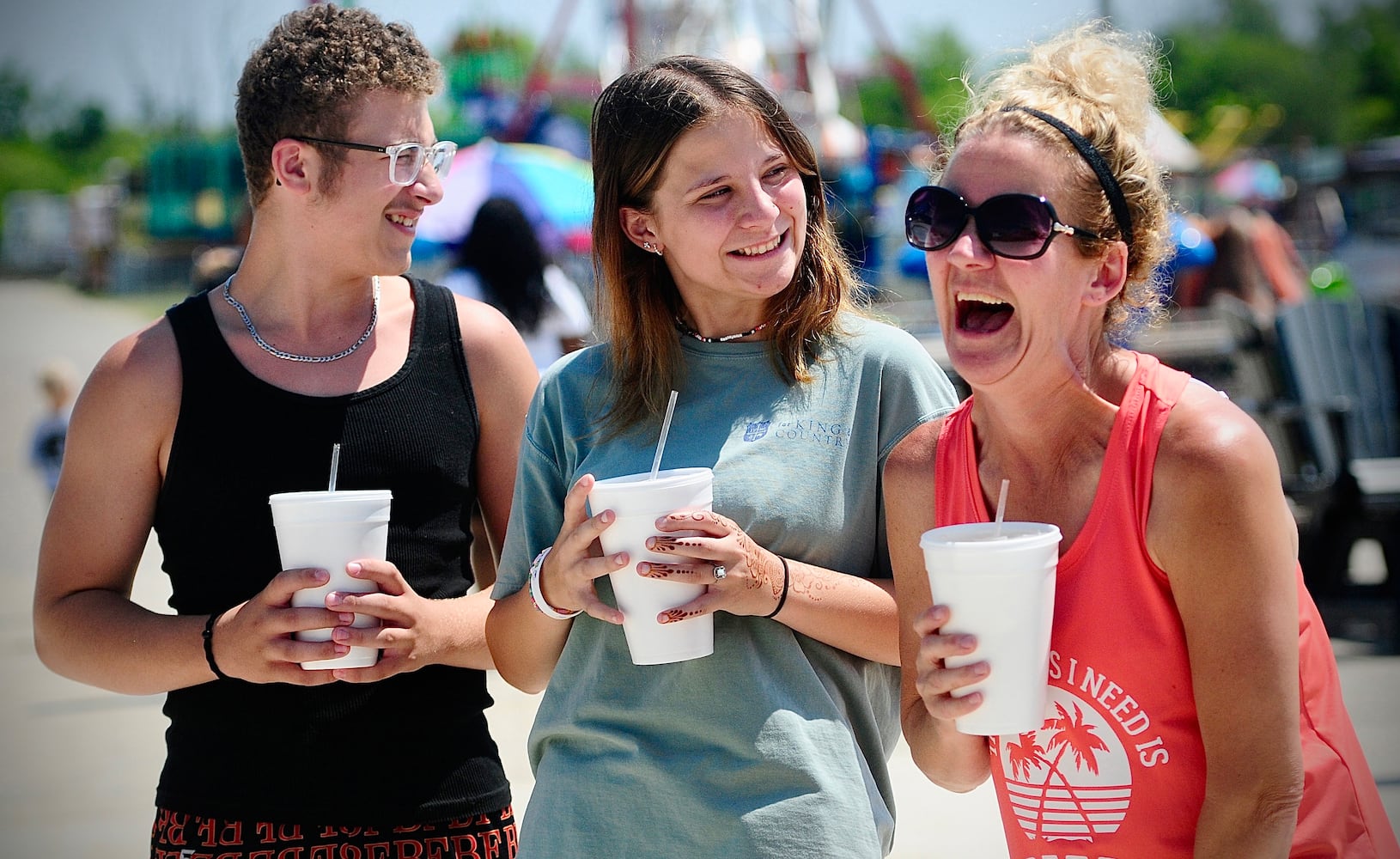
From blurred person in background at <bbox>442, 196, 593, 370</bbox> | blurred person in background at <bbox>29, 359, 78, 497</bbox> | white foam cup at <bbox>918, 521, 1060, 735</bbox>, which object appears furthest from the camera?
blurred person in background at <bbox>29, 359, 78, 497</bbox>

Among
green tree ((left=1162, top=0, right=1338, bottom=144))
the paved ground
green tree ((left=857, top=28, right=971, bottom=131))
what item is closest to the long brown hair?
the paved ground

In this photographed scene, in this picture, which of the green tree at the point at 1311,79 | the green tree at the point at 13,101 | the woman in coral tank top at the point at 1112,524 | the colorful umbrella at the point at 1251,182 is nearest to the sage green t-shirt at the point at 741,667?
the woman in coral tank top at the point at 1112,524

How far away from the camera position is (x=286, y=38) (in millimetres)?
2576

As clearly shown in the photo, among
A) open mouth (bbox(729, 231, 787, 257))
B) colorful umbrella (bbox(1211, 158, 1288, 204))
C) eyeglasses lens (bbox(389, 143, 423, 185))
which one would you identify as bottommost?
open mouth (bbox(729, 231, 787, 257))

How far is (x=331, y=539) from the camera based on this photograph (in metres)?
2.20

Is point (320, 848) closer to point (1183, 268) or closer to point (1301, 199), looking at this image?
point (1183, 268)

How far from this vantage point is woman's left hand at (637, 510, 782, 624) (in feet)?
6.62

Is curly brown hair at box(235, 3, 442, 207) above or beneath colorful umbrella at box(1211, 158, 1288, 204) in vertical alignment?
beneath

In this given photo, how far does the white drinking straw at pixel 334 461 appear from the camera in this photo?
225 centimetres

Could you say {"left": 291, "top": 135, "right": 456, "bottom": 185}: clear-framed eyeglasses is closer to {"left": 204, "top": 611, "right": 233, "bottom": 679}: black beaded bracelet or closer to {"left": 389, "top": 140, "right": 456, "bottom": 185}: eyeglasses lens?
{"left": 389, "top": 140, "right": 456, "bottom": 185}: eyeglasses lens

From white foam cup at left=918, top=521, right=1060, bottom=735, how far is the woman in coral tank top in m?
0.03

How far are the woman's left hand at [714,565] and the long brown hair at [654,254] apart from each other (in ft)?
1.30

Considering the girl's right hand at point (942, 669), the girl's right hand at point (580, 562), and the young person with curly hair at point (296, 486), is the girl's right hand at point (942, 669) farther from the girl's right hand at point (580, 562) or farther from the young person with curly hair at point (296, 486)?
the young person with curly hair at point (296, 486)

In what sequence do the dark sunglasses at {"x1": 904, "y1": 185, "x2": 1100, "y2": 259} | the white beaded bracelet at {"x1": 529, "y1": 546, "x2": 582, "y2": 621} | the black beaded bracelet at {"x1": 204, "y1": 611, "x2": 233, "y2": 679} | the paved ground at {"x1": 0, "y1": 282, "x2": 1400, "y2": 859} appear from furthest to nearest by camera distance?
the paved ground at {"x1": 0, "y1": 282, "x2": 1400, "y2": 859} < the black beaded bracelet at {"x1": 204, "y1": 611, "x2": 233, "y2": 679} < the white beaded bracelet at {"x1": 529, "y1": 546, "x2": 582, "y2": 621} < the dark sunglasses at {"x1": 904, "y1": 185, "x2": 1100, "y2": 259}
